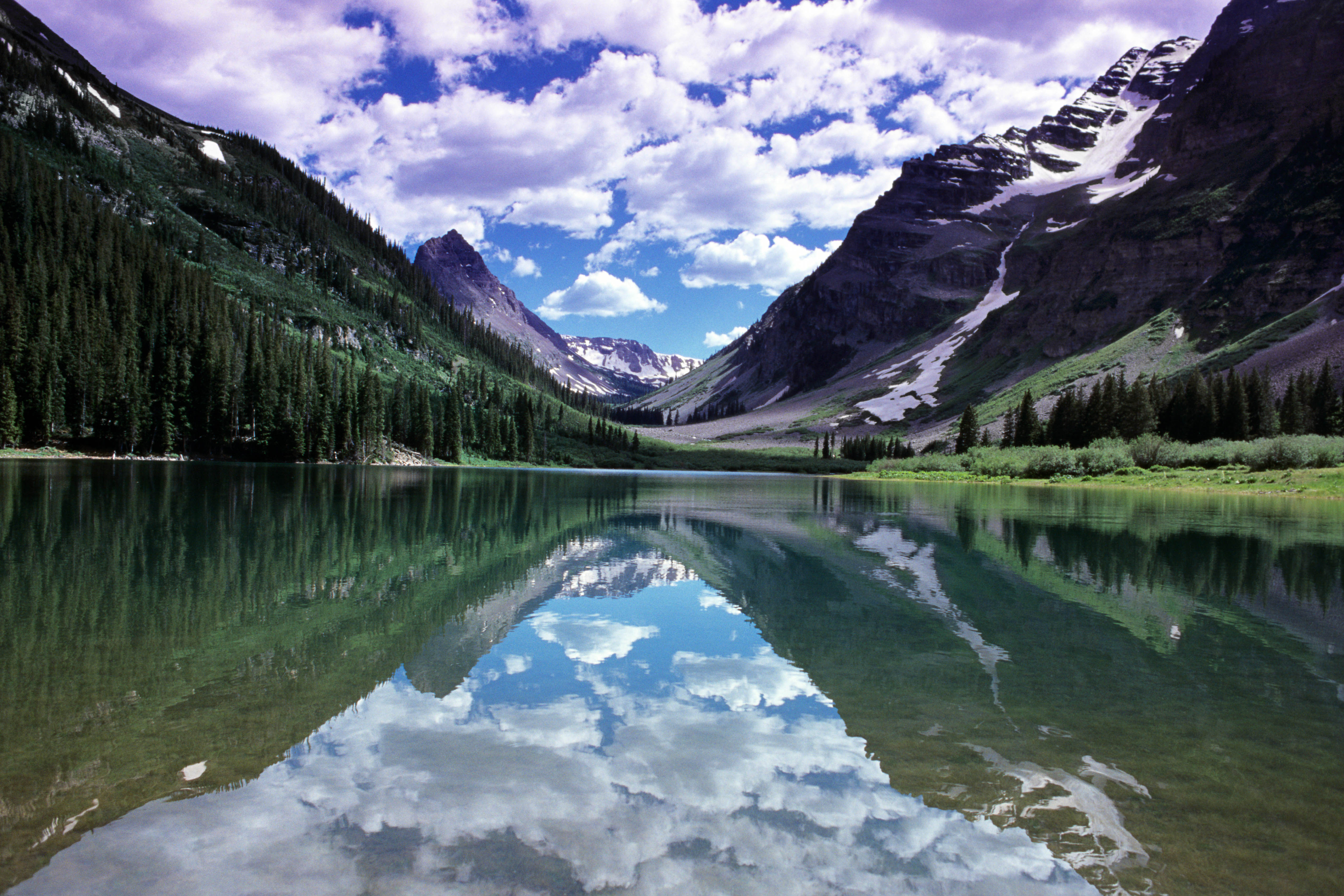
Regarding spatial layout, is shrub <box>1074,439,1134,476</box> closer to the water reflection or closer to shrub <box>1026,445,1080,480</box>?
shrub <box>1026,445,1080,480</box>

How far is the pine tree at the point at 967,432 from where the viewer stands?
471 feet

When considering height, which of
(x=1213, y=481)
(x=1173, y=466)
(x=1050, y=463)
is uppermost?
(x=1050, y=463)

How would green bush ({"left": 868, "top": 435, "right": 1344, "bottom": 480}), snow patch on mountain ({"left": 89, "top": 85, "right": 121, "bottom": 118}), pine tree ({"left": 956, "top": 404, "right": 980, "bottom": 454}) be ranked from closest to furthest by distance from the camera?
green bush ({"left": 868, "top": 435, "right": 1344, "bottom": 480}) < pine tree ({"left": 956, "top": 404, "right": 980, "bottom": 454}) < snow patch on mountain ({"left": 89, "top": 85, "right": 121, "bottom": 118})

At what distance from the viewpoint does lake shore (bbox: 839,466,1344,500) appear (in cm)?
6406

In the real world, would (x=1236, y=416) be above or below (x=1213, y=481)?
above

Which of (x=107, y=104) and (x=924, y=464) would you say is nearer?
(x=924, y=464)

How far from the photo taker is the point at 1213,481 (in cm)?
7631

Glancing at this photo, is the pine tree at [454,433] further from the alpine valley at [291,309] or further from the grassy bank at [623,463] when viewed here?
the grassy bank at [623,463]

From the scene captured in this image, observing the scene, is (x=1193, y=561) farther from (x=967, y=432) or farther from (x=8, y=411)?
(x=967, y=432)

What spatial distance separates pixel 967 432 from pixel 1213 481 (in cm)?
6832

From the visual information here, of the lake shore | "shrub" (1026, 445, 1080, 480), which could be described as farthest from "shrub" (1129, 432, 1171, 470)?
the lake shore

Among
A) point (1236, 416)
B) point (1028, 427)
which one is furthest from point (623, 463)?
point (1236, 416)

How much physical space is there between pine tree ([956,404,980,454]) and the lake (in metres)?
129

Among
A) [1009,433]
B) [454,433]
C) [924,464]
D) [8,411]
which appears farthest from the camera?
[454,433]
